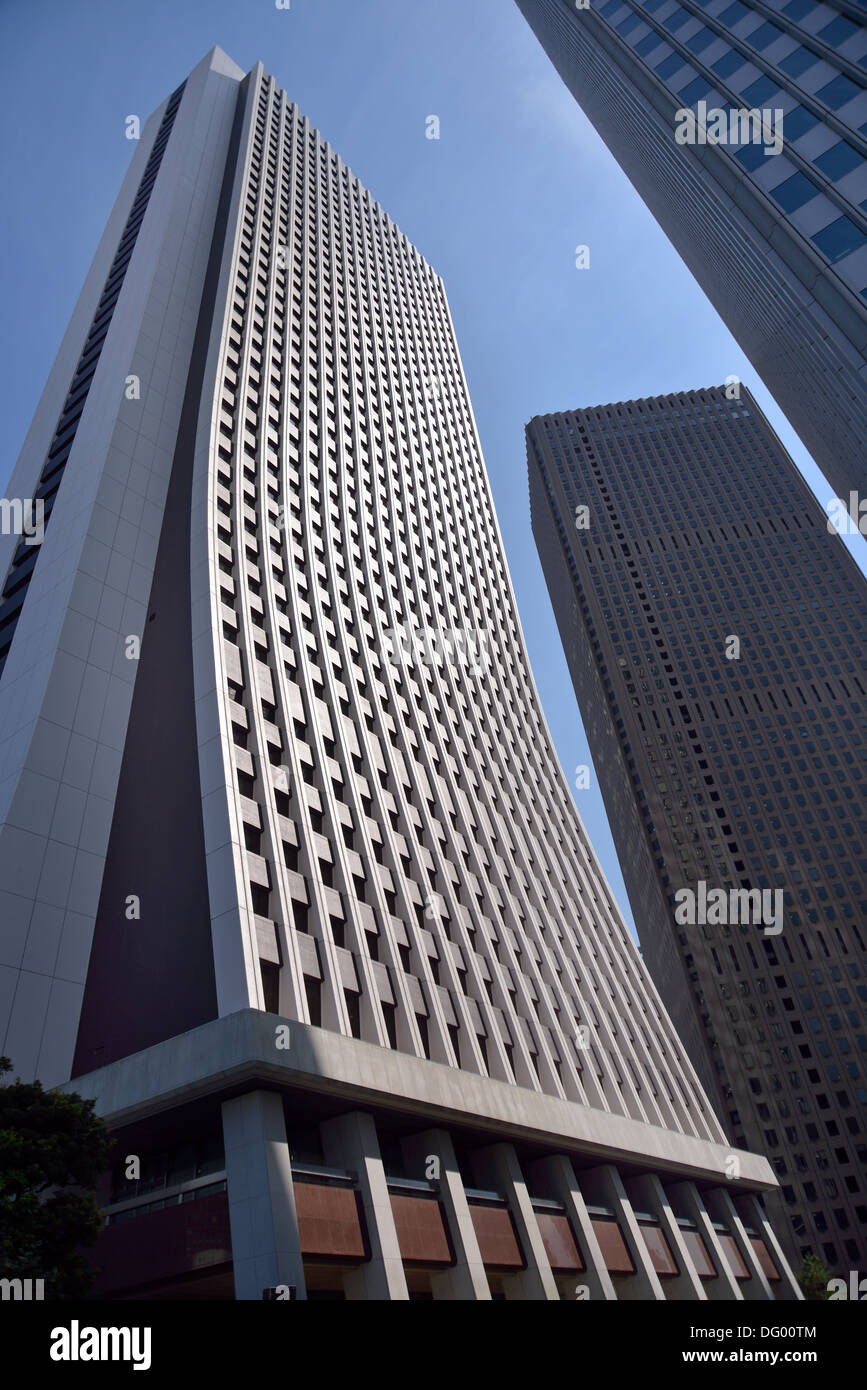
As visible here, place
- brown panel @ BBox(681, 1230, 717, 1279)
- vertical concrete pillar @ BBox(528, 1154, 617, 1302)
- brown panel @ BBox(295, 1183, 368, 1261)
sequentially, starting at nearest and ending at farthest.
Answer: brown panel @ BBox(295, 1183, 368, 1261) < vertical concrete pillar @ BBox(528, 1154, 617, 1302) < brown panel @ BBox(681, 1230, 717, 1279)

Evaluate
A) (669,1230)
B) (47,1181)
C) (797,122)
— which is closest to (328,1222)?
(47,1181)

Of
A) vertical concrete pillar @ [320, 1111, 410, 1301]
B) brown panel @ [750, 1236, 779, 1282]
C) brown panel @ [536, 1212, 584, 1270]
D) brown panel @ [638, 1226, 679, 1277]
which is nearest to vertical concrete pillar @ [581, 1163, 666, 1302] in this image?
brown panel @ [638, 1226, 679, 1277]

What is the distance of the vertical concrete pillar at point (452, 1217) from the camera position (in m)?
22.7

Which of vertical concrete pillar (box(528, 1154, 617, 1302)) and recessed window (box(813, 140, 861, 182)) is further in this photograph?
vertical concrete pillar (box(528, 1154, 617, 1302))

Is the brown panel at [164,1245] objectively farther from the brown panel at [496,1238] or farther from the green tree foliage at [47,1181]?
the brown panel at [496,1238]

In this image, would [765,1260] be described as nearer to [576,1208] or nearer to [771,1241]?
[771,1241]

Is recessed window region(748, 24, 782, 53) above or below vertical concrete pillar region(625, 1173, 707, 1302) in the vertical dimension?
above

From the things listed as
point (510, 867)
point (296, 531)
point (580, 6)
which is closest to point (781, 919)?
point (510, 867)

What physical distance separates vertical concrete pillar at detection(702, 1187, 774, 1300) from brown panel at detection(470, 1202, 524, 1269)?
15209mm

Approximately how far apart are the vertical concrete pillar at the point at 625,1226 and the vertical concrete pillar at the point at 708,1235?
5.17 metres

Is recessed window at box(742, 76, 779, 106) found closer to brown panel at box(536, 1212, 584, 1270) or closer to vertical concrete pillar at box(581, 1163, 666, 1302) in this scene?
brown panel at box(536, 1212, 584, 1270)

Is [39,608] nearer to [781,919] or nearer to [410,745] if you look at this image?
[410,745]

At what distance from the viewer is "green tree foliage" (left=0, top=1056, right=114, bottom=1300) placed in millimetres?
14477

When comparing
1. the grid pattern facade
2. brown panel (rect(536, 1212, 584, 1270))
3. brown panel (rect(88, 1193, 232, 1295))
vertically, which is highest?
the grid pattern facade
